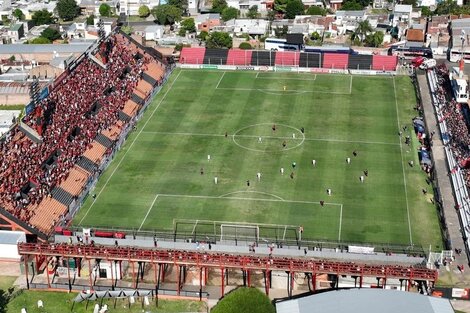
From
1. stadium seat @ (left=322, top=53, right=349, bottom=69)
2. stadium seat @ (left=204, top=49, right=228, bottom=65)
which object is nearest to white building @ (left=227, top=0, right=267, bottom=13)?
stadium seat @ (left=204, top=49, right=228, bottom=65)


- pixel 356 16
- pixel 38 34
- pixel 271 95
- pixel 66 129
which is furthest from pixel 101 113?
pixel 356 16

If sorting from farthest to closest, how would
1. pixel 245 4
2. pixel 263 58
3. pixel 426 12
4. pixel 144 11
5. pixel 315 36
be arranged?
pixel 144 11
pixel 245 4
pixel 426 12
pixel 315 36
pixel 263 58

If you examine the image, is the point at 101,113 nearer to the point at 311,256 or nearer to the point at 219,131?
the point at 219,131

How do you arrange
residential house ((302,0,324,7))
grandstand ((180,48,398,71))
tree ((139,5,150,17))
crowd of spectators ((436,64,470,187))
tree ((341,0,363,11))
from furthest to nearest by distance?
1. tree ((139,5,150,17))
2. residential house ((302,0,324,7))
3. tree ((341,0,363,11))
4. grandstand ((180,48,398,71))
5. crowd of spectators ((436,64,470,187))

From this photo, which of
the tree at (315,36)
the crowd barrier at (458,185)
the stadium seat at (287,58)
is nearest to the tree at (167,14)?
the tree at (315,36)

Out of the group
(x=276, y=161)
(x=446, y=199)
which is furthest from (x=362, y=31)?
(x=446, y=199)

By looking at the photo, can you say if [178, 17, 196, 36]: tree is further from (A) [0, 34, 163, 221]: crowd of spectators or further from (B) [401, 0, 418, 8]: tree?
(B) [401, 0, 418, 8]: tree

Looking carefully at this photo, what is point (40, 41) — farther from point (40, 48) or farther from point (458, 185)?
point (458, 185)
